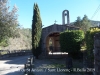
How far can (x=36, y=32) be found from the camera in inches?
708

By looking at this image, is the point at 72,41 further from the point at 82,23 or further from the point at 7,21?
the point at 82,23

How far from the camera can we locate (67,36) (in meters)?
14.8

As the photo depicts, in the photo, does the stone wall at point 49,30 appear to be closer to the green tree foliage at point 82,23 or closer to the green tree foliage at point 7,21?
the green tree foliage at point 7,21

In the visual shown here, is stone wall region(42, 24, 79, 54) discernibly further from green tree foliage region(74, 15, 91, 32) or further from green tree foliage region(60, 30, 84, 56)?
green tree foliage region(74, 15, 91, 32)

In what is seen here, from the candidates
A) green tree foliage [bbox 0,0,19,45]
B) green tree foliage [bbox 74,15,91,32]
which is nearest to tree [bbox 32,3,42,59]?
green tree foliage [bbox 0,0,19,45]

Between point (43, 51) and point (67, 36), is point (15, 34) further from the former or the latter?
point (67, 36)

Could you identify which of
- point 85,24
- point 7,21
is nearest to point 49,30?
point 7,21

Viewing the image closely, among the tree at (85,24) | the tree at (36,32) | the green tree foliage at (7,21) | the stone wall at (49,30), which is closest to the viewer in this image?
the tree at (36,32)

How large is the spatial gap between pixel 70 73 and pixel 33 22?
11.1 meters

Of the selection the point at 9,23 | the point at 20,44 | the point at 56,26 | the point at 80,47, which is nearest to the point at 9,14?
the point at 9,23

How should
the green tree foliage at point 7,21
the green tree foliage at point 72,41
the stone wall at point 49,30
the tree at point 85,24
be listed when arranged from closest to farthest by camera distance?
the green tree foliage at point 72,41
the stone wall at point 49,30
the green tree foliage at point 7,21
the tree at point 85,24

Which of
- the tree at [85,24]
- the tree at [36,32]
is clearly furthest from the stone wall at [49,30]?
the tree at [85,24]

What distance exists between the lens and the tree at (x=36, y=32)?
17844 millimetres

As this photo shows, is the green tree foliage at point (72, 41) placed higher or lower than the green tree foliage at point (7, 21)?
lower
